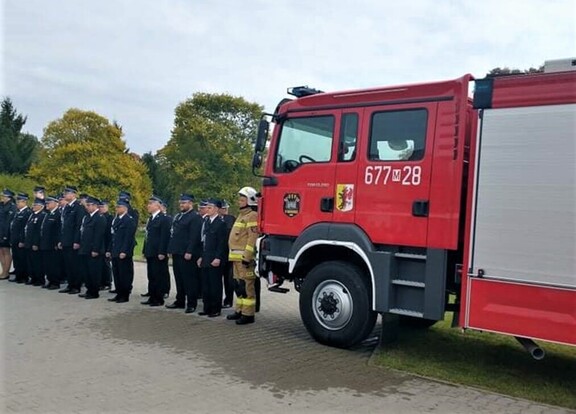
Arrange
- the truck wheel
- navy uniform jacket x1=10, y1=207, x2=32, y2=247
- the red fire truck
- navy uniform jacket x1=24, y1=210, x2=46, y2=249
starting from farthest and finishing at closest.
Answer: navy uniform jacket x1=10, y1=207, x2=32, y2=247 → navy uniform jacket x1=24, y1=210, x2=46, y2=249 → the truck wheel → the red fire truck

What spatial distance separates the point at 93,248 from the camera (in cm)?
986

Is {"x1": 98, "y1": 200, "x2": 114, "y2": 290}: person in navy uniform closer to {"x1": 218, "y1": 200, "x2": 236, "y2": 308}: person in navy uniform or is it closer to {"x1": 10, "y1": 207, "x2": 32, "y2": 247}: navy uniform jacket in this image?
{"x1": 10, "y1": 207, "x2": 32, "y2": 247}: navy uniform jacket

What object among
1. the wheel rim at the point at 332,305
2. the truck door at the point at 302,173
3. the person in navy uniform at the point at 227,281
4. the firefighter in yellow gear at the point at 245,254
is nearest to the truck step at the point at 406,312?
the wheel rim at the point at 332,305

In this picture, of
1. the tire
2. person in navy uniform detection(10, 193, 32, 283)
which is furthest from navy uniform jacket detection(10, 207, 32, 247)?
the tire

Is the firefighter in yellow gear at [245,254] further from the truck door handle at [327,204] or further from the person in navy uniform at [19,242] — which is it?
the person in navy uniform at [19,242]

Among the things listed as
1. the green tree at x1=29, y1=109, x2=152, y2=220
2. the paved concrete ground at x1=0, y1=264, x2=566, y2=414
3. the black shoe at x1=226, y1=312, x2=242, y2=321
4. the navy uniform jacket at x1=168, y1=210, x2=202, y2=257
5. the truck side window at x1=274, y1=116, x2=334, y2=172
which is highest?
the green tree at x1=29, y1=109, x2=152, y2=220

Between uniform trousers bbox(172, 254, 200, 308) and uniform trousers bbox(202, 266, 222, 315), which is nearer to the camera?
uniform trousers bbox(202, 266, 222, 315)

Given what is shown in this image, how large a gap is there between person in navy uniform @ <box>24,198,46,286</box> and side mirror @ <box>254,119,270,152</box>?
6.16 metres

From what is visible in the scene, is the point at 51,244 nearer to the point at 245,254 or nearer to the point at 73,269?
the point at 73,269

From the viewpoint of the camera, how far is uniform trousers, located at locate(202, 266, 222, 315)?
8.37m

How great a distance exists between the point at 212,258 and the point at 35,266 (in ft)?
16.5

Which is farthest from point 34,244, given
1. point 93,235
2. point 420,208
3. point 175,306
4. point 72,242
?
point 420,208

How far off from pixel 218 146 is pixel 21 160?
17536 millimetres

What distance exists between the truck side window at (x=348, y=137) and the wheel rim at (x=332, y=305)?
4.87ft
